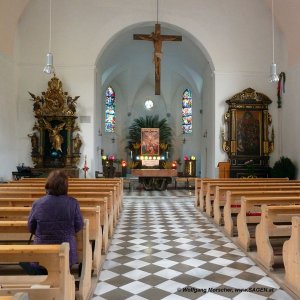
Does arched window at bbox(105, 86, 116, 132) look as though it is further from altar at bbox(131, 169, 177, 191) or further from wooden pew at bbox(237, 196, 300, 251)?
wooden pew at bbox(237, 196, 300, 251)

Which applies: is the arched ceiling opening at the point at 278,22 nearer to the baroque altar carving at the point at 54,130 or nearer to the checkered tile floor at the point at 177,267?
the baroque altar carving at the point at 54,130

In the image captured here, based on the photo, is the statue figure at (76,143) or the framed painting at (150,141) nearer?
the statue figure at (76,143)

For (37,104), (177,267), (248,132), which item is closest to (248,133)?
(248,132)

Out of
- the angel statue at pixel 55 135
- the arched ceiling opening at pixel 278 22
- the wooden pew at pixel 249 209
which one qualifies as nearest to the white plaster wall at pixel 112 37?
the arched ceiling opening at pixel 278 22

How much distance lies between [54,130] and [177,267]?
10.6m

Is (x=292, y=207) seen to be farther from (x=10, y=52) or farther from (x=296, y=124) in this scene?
(x=10, y=52)

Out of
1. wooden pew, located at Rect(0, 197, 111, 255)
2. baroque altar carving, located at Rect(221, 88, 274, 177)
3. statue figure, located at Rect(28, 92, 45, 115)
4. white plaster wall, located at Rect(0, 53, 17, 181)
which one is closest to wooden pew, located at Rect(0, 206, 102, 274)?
wooden pew, located at Rect(0, 197, 111, 255)

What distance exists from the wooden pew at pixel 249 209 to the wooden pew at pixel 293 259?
4.32ft

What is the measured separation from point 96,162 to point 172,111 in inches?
404

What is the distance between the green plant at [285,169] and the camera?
13.7 metres

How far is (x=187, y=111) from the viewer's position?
24.5 meters

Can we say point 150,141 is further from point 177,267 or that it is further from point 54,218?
point 54,218

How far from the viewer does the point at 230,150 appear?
15.0 m

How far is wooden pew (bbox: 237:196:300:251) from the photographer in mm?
5508
